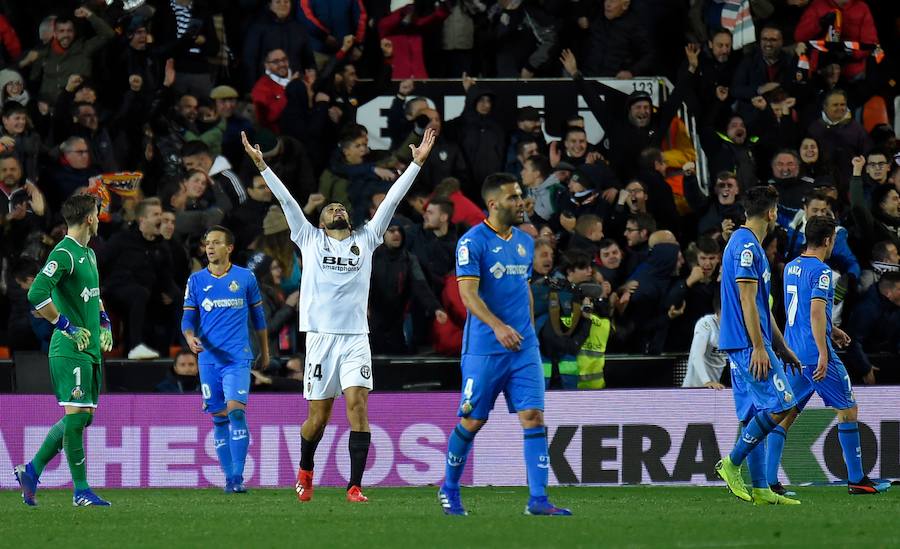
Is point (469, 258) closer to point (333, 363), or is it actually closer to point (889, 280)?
point (333, 363)

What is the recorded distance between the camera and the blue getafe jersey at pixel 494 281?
10.4 meters

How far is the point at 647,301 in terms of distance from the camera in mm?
16984

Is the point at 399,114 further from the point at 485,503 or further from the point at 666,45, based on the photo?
the point at 485,503

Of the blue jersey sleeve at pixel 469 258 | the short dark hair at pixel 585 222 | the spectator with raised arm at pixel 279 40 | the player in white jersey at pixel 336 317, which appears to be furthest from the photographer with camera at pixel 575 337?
the blue jersey sleeve at pixel 469 258

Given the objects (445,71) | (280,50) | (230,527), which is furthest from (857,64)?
(230,527)

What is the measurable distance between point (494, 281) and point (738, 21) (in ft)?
38.7

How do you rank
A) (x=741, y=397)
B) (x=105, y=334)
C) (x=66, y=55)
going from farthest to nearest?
(x=66, y=55) < (x=105, y=334) < (x=741, y=397)

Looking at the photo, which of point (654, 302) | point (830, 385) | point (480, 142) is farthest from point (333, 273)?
point (480, 142)

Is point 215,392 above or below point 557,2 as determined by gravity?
below

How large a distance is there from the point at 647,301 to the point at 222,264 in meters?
5.00

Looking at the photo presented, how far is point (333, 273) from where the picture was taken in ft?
41.7

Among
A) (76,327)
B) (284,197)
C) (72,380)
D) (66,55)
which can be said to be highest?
(66,55)

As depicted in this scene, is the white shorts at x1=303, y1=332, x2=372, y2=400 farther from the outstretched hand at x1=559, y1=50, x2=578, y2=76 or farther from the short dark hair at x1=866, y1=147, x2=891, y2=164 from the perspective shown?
the short dark hair at x1=866, y1=147, x2=891, y2=164

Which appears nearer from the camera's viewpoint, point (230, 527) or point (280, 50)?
point (230, 527)
